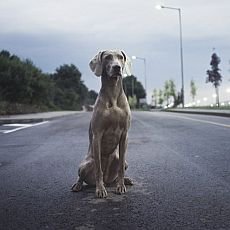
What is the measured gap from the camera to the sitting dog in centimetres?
465

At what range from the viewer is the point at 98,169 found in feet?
15.9

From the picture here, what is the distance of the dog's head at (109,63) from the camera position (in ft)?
14.9

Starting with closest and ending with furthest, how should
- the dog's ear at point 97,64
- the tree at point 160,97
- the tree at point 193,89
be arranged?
the dog's ear at point 97,64 < the tree at point 193,89 < the tree at point 160,97

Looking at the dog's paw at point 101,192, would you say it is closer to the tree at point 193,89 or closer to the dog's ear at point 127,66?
the dog's ear at point 127,66

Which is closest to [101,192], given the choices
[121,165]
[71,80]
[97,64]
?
[121,165]

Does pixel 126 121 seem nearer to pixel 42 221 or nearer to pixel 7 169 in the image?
pixel 42 221

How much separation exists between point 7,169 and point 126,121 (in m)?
3.17

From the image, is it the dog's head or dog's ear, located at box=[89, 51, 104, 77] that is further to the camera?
dog's ear, located at box=[89, 51, 104, 77]

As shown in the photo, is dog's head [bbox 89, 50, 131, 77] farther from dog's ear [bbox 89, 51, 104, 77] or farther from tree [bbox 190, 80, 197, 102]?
tree [bbox 190, 80, 197, 102]

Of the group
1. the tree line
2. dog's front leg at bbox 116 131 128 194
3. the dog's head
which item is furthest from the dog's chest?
the tree line

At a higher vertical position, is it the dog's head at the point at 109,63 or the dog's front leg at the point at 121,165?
the dog's head at the point at 109,63

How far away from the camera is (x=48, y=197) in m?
4.84

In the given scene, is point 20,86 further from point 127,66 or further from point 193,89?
point 193,89

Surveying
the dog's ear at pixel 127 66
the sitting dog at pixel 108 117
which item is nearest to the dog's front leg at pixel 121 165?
the sitting dog at pixel 108 117
